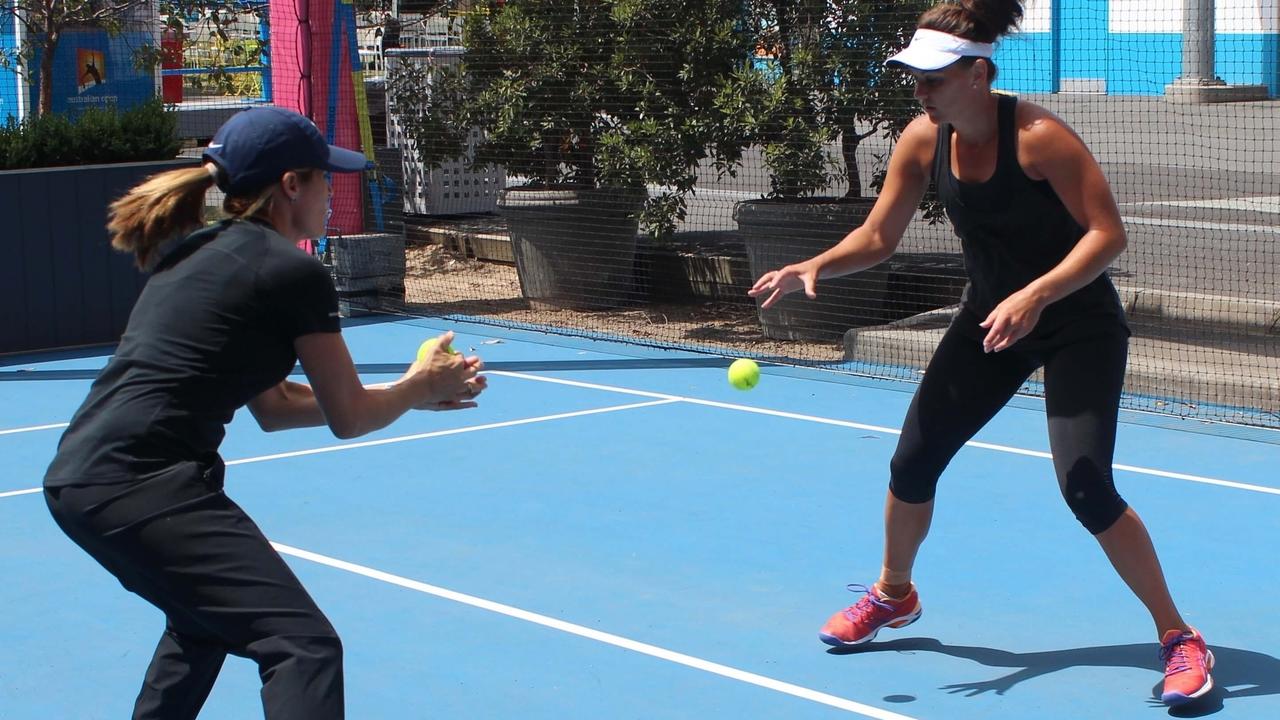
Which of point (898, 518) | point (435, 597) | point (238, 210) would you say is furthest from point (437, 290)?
point (238, 210)

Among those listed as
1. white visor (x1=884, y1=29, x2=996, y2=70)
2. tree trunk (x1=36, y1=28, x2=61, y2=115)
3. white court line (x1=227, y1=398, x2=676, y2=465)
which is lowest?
white court line (x1=227, y1=398, x2=676, y2=465)

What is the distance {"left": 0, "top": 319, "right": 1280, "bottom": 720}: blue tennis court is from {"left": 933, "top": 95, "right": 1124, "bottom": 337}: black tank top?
1.19 m

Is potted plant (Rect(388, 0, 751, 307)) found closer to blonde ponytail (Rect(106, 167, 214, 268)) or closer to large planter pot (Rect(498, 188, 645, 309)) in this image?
large planter pot (Rect(498, 188, 645, 309))

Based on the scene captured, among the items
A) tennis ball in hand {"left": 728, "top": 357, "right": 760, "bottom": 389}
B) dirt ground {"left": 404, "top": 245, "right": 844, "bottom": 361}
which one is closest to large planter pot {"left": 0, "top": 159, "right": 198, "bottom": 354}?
dirt ground {"left": 404, "top": 245, "right": 844, "bottom": 361}

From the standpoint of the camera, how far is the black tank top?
4.45 m

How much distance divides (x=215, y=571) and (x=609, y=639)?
90.3 inches

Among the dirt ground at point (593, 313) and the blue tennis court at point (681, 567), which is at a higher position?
the dirt ground at point (593, 313)

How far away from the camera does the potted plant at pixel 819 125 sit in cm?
1097

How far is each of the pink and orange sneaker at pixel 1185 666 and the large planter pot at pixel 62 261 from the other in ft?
29.2

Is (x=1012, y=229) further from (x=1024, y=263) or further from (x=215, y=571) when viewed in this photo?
(x=215, y=571)

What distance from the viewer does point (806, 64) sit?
1100cm

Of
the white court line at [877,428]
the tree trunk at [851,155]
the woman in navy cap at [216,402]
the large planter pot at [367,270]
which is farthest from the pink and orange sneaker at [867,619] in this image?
the large planter pot at [367,270]

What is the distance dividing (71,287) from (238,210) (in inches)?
354

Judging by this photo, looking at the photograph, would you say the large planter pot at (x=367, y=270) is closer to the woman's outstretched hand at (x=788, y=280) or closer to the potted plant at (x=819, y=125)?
the potted plant at (x=819, y=125)
